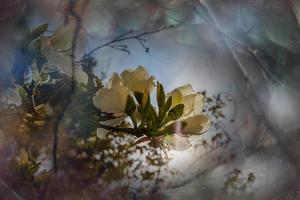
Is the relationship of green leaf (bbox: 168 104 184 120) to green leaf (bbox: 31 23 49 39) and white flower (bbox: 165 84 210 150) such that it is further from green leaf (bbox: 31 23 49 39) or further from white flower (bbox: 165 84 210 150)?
green leaf (bbox: 31 23 49 39)

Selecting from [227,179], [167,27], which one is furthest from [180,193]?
[167,27]

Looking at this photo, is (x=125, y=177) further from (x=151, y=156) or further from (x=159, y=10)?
(x=159, y=10)

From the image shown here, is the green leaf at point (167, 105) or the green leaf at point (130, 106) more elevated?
the green leaf at point (167, 105)

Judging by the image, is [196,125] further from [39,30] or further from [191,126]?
[39,30]

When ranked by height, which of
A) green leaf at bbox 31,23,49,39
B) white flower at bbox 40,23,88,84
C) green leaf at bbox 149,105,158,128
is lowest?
green leaf at bbox 149,105,158,128

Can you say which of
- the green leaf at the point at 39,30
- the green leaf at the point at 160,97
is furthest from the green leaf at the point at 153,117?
the green leaf at the point at 39,30

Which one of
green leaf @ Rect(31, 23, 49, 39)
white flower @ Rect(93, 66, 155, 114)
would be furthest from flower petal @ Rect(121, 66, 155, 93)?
green leaf @ Rect(31, 23, 49, 39)

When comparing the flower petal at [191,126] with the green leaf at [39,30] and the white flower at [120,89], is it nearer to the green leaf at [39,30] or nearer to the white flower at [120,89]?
the white flower at [120,89]
